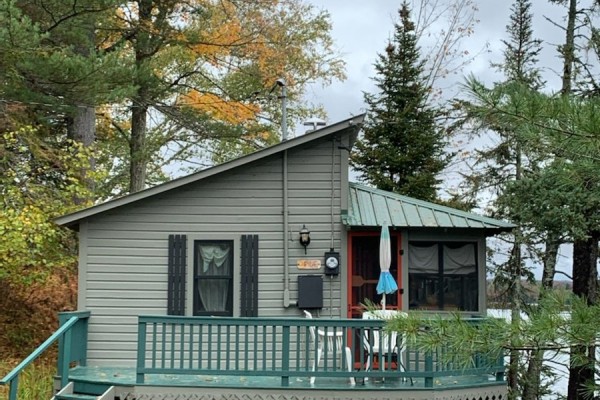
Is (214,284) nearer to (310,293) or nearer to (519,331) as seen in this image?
(310,293)

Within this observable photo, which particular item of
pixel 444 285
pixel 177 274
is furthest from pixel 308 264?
pixel 444 285

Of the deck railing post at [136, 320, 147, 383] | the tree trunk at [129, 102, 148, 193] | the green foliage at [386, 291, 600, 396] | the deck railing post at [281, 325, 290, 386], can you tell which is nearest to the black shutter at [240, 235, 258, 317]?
the deck railing post at [281, 325, 290, 386]

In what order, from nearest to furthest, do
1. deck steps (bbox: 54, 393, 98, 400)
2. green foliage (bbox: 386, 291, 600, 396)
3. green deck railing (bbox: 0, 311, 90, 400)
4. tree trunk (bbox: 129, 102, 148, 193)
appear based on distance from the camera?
1. green foliage (bbox: 386, 291, 600, 396)
2. deck steps (bbox: 54, 393, 98, 400)
3. green deck railing (bbox: 0, 311, 90, 400)
4. tree trunk (bbox: 129, 102, 148, 193)

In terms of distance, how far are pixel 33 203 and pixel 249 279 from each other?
5.14 meters

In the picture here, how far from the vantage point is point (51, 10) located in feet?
40.4

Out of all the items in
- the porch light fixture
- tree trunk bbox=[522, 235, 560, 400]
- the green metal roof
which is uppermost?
the green metal roof

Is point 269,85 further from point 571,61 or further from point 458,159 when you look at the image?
point 571,61

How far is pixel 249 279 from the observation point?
9.59m

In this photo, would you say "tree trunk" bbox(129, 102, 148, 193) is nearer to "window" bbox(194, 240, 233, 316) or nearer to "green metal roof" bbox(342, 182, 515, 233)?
"window" bbox(194, 240, 233, 316)

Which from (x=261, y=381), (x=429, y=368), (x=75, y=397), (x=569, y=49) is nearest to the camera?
(x=429, y=368)

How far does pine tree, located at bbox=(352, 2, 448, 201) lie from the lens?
1843 cm

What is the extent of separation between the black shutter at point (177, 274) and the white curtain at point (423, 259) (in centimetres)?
312

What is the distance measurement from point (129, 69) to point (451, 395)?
822cm

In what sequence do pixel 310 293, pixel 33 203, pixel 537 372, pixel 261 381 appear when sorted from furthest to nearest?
pixel 537 372 → pixel 33 203 → pixel 310 293 → pixel 261 381
